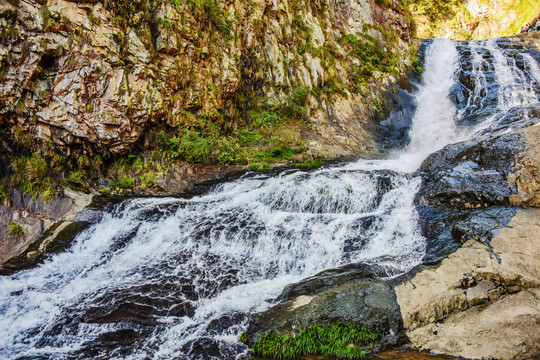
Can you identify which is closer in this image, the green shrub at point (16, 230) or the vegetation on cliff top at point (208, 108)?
the green shrub at point (16, 230)

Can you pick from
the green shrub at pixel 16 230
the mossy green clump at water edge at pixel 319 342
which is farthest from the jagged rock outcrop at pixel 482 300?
the green shrub at pixel 16 230

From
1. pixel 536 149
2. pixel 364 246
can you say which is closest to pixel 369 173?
pixel 364 246

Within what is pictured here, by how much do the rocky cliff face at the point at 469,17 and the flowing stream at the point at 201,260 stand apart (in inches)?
806

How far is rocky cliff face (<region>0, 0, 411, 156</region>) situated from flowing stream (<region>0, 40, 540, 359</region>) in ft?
11.2

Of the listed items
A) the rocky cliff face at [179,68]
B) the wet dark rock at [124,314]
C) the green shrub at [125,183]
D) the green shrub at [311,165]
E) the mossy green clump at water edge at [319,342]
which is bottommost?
the mossy green clump at water edge at [319,342]

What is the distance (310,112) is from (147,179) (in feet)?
27.2

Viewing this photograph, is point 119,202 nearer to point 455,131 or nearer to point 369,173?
point 369,173

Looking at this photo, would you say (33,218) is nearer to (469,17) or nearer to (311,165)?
(311,165)

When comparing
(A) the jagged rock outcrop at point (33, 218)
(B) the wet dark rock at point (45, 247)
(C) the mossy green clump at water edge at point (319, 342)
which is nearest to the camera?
(C) the mossy green clump at water edge at point (319, 342)

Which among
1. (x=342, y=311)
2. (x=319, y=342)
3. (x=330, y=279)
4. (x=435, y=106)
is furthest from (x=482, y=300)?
(x=435, y=106)

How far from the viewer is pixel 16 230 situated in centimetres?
750

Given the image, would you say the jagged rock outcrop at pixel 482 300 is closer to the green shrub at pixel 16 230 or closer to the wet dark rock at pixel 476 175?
the wet dark rock at pixel 476 175

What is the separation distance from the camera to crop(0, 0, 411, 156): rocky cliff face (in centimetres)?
894

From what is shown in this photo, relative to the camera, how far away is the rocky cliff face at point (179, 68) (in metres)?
8.94
